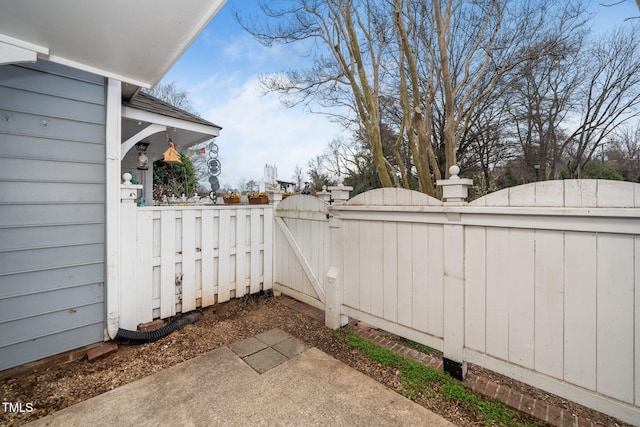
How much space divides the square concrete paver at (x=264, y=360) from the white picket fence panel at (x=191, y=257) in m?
1.33

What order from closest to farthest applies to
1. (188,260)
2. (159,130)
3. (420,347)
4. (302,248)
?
(420,347) → (188,260) → (159,130) → (302,248)

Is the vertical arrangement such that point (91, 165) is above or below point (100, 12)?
below

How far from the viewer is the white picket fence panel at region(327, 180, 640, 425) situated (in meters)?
1.57

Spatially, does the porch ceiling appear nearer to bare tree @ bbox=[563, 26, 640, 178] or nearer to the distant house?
the distant house

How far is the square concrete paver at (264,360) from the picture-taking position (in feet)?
8.01

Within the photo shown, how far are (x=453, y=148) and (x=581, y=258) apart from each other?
4.02 meters

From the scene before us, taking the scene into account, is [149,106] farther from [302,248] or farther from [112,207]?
[302,248]

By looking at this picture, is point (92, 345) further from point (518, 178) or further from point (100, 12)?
point (518, 178)

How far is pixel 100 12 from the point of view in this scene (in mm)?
1964

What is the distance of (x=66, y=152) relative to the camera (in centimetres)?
258

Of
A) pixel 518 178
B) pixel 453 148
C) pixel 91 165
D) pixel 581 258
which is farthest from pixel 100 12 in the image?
pixel 518 178

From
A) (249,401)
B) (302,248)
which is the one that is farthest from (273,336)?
(302,248)

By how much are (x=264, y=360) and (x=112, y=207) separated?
2152 mm

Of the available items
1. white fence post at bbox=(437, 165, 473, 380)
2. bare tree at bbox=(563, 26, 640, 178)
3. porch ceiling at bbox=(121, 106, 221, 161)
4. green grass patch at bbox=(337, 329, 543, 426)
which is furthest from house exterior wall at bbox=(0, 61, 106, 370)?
bare tree at bbox=(563, 26, 640, 178)
